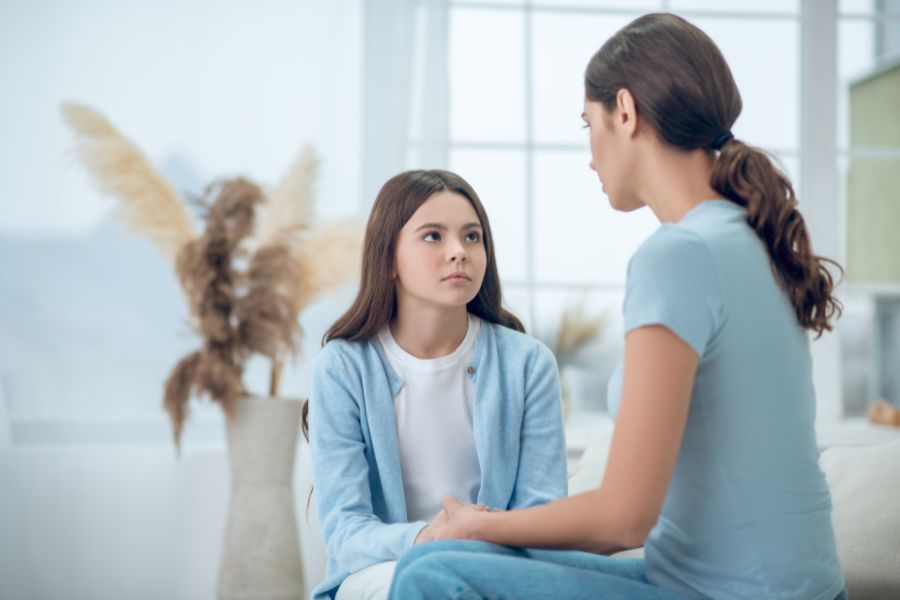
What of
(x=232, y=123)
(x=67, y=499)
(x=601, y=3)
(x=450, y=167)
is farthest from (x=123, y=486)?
(x=601, y=3)

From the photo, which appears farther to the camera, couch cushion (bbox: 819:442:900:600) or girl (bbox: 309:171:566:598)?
couch cushion (bbox: 819:442:900:600)

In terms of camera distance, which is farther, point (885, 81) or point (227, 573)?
point (885, 81)

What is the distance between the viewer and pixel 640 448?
1.15 metres

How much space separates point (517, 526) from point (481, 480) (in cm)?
54

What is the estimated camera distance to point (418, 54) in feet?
11.0

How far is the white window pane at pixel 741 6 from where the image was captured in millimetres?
3482

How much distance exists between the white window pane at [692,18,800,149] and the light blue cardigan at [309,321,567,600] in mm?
1950

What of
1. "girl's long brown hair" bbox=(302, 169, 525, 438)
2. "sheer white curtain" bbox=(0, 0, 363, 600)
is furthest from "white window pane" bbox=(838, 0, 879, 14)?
"girl's long brown hair" bbox=(302, 169, 525, 438)

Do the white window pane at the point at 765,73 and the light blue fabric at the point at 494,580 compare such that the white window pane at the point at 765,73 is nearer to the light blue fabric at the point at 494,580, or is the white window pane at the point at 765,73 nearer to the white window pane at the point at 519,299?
the white window pane at the point at 519,299

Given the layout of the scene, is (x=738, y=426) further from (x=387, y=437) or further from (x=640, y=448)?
(x=387, y=437)

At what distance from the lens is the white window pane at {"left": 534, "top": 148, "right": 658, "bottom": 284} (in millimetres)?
3465

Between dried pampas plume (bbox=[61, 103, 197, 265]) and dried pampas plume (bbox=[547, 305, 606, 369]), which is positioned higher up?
dried pampas plume (bbox=[61, 103, 197, 265])

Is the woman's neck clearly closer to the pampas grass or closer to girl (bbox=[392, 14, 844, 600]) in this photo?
girl (bbox=[392, 14, 844, 600])

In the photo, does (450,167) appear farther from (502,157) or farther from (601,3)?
(601,3)
